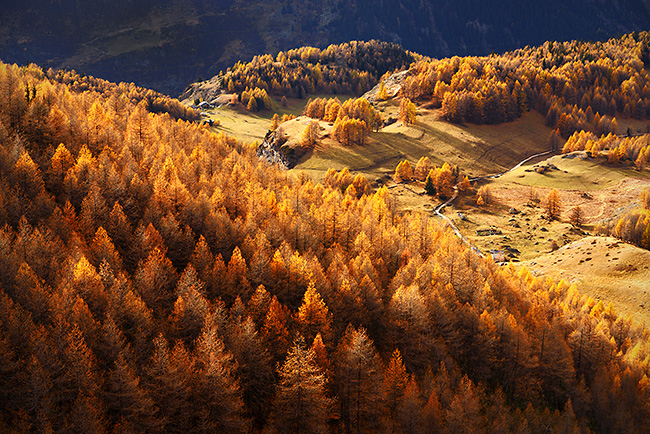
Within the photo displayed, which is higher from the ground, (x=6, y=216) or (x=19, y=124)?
(x=19, y=124)

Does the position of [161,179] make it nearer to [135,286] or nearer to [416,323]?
[135,286]

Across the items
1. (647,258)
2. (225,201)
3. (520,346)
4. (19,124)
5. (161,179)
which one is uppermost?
(19,124)

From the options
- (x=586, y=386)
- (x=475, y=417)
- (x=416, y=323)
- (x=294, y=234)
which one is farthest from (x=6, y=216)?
(x=586, y=386)

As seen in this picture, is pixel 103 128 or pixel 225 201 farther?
pixel 103 128

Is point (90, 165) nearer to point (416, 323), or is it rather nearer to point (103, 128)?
point (103, 128)

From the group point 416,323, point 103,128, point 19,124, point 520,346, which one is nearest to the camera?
point 416,323

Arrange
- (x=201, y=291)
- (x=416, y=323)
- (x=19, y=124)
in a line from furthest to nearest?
(x=19, y=124) < (x=416, y=323) < (x=201, y=291)
